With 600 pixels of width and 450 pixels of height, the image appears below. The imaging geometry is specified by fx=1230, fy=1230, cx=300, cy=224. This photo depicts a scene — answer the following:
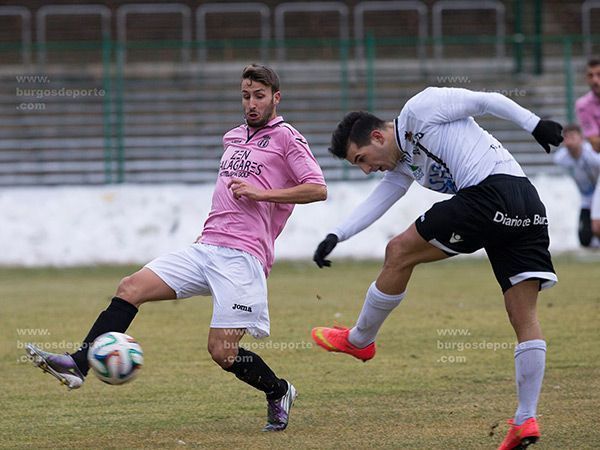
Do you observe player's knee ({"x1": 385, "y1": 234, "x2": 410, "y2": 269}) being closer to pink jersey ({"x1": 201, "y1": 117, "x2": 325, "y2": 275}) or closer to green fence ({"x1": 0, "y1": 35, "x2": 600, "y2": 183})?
pink jersey ({"x1": 201, "y1": 117, "x2": 325, "y2": 275})

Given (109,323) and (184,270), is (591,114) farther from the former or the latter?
(109,323)

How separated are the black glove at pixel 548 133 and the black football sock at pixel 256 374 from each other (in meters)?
2.08

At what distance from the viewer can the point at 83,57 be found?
944 inches

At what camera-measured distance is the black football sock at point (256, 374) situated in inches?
274

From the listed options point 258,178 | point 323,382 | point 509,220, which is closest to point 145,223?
point 323,382

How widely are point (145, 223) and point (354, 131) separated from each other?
1213cm

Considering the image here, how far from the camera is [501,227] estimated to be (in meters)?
6.22

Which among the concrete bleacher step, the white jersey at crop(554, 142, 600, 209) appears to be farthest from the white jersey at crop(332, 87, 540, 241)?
the concrete bleacher step

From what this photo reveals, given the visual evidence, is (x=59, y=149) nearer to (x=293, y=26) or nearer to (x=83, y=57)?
(x=83, y=57)

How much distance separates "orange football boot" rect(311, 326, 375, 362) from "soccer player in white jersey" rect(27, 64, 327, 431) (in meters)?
0.36

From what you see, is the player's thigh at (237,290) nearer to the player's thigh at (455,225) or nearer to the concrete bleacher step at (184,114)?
the player's thigh at (455,225)

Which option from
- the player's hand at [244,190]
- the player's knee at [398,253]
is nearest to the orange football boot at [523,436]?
the player's knee at [398,253]

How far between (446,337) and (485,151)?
13.4 ft

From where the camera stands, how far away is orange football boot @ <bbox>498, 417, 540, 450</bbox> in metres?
6.00
